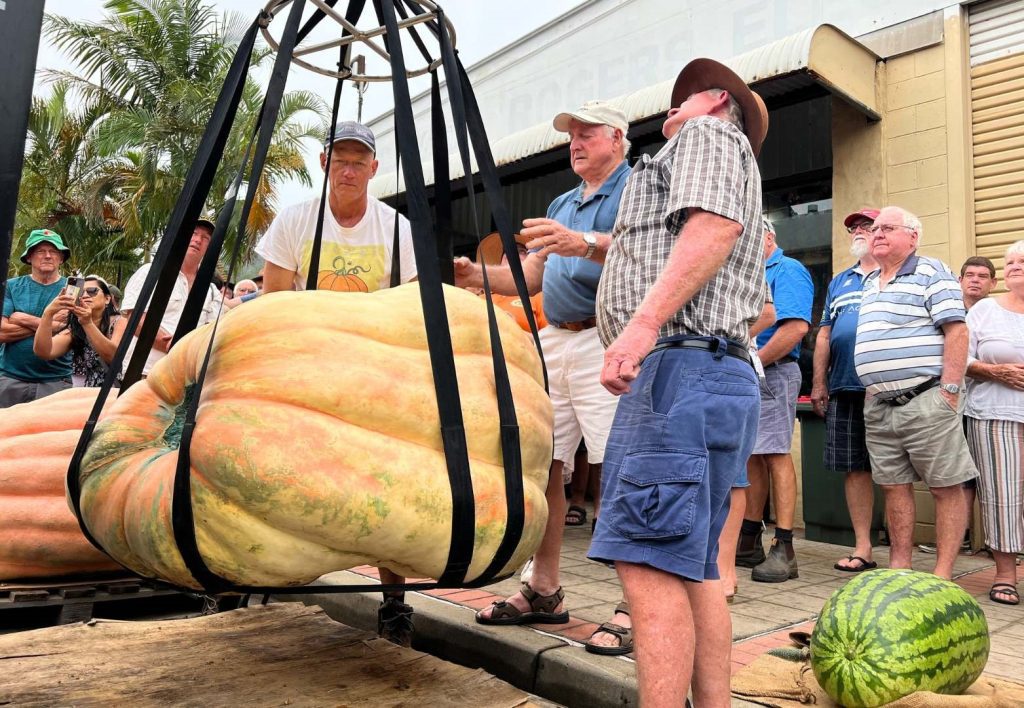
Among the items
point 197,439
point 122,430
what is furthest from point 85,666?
point 197,439

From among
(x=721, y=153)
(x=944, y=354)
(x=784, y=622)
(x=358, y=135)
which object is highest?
(x=358, y=135)

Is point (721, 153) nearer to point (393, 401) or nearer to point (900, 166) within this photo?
point (393, 401)

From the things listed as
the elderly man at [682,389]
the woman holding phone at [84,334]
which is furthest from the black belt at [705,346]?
the woman holding phone at [84,334]

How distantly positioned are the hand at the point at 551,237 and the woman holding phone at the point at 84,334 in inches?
148

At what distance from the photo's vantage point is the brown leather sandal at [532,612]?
3.42 meters

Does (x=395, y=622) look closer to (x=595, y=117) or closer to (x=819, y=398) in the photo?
(x=595, y=117)

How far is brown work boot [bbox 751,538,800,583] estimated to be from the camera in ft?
14.6

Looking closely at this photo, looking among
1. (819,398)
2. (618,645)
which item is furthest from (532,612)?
(819,398)

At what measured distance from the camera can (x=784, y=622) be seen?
359cm

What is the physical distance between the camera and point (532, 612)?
3.44 meters

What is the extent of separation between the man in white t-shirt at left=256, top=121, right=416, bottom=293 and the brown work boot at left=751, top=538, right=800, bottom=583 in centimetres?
263

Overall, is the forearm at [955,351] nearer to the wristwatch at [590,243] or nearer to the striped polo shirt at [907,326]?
the striped polo shirt at [907,326]

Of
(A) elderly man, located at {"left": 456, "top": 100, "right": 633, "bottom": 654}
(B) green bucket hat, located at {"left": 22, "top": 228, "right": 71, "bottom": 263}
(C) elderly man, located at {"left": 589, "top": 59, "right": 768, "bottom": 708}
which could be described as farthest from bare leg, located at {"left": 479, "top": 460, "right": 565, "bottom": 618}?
(B) green bucket hat, located at {"left": 22, "top": 228, "right": 71, "bottom": 263}

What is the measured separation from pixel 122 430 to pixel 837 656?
2377 millimetres
